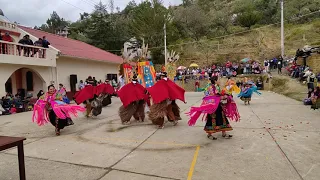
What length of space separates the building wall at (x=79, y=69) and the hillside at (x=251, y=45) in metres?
14.7

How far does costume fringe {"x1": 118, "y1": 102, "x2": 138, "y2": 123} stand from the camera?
819 centimetres

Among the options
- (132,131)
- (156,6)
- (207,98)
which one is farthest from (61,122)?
(156,6)

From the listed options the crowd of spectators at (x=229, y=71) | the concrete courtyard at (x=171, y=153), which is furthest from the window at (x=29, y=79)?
the crowd of spectators at (x=229, y=71)

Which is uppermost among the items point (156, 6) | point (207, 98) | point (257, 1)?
point (257, 1)

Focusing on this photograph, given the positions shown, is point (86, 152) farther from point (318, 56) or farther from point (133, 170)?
point (318, 56)

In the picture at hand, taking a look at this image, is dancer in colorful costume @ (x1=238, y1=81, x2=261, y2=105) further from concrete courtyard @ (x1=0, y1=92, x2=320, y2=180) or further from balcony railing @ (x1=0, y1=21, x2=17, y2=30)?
balcony railing @ (x1=0, y1=21, x2=17, y2=30)

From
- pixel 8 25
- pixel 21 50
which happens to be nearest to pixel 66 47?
pixel 8 25

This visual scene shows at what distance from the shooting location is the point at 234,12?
47.8 meters

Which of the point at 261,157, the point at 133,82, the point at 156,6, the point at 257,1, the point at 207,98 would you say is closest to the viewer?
the point at 261,157

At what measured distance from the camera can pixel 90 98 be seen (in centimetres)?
962

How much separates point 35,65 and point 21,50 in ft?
4.30

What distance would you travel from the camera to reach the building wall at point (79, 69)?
1677 cm

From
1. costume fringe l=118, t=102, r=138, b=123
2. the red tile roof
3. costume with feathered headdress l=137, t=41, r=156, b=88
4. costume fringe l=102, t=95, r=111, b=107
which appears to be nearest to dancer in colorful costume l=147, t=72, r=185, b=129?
costume fringe l=118, t=102, r=138, b=123

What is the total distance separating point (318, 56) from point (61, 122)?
19.0 m
